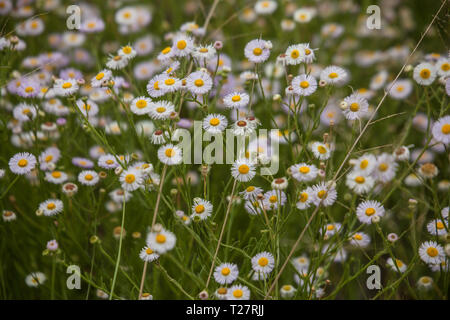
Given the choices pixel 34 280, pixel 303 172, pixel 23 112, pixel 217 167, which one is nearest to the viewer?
pixel 303 172

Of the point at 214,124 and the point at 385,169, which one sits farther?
the point at 214,124

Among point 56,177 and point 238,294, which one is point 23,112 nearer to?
point 56,177

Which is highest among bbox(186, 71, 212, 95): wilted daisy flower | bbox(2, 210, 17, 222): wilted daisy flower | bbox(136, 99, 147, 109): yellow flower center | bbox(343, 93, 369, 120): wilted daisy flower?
bbox(186, 71, 212, 95): wilted daisy flower

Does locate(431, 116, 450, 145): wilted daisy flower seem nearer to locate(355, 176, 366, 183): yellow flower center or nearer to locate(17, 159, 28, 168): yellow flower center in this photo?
locate(355, 176, 366, 183): yellow flower center

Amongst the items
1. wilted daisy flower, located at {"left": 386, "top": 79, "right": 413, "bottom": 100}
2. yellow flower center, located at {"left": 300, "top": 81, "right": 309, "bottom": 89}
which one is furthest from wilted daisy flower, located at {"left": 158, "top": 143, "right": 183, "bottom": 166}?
wilted daisy flower, located at {"left": 386, "top": 79, "right": 413, "bottom": 100}

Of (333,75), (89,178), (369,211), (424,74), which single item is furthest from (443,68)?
(89,178)

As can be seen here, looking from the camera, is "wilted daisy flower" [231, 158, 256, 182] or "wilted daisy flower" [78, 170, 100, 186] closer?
"wilted daisy flower" [231, 158, 256, 182]
